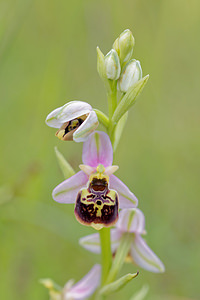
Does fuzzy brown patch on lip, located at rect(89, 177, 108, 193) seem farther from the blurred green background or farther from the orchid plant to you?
the blurred green background

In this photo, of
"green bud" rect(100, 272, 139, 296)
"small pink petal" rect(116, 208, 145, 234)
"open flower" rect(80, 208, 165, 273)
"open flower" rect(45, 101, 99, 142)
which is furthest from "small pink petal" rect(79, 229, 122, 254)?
"open flower" rect(45, 101, 99, 142)

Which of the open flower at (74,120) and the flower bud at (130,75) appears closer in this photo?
the open flower at (74,120)

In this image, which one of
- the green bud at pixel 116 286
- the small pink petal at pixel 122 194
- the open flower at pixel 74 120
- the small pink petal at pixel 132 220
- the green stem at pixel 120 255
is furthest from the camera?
the small pink petal at pixel 132 220

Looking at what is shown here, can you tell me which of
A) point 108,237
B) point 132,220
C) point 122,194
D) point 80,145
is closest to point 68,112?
point 122,194

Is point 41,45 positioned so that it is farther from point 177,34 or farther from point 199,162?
point 199,162

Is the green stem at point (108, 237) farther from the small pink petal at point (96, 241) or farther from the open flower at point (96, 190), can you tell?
the small pink petal at point (96, 241)

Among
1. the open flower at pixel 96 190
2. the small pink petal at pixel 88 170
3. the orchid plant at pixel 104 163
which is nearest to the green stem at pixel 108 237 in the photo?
the orchid plant at pixel 104 163
